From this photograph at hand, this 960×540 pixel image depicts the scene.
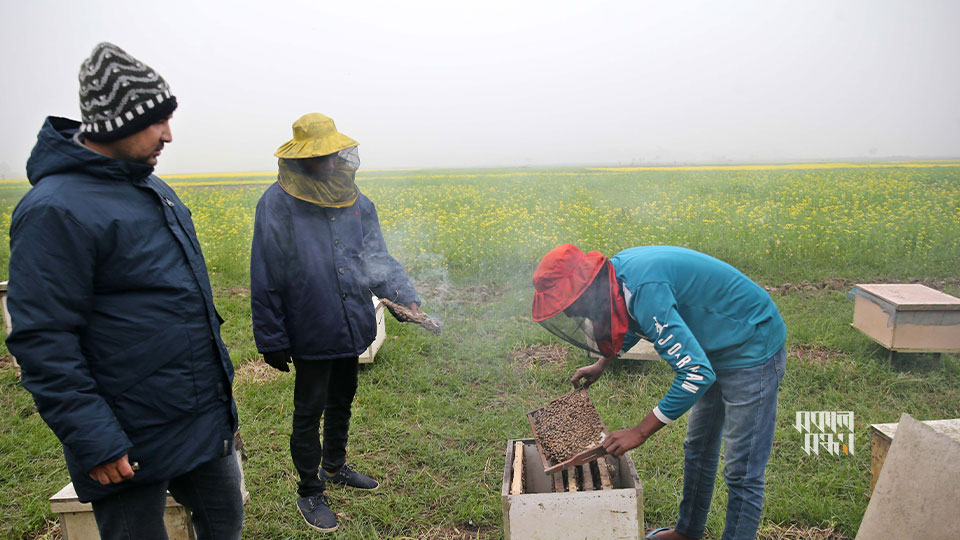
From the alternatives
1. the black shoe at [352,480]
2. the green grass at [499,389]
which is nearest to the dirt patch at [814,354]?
the green grass at [499,389]

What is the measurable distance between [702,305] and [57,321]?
209 centimetres

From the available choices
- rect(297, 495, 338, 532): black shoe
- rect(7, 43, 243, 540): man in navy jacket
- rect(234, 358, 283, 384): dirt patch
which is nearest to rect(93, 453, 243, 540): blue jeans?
rect(7, 43, 243, 540): man in navy jacket

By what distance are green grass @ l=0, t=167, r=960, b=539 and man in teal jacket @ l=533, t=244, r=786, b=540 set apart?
0.84 m

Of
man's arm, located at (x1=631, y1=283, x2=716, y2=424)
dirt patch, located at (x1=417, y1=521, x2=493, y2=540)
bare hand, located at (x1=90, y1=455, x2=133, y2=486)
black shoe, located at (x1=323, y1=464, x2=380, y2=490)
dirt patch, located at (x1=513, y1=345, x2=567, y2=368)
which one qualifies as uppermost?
man's arm, located at (x1=631, y1=283, x2=716, y2=424)

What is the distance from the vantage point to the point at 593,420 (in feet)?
8.90

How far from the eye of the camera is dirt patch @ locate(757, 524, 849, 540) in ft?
9.34

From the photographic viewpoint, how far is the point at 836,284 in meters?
7.10

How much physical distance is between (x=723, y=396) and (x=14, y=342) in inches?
94.4

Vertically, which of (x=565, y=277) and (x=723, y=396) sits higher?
(x=565, y=277)

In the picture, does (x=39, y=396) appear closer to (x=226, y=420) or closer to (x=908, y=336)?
(x=226, y=420)

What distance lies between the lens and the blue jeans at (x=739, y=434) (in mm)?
2232

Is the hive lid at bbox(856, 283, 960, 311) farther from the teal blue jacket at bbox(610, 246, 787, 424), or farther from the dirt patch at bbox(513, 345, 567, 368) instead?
the teal blue jacket at bbox(610, 246, 787, 424)

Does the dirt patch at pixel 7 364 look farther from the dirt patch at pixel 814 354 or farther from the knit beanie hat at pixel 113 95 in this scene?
the dirt patch at pixel 814 354

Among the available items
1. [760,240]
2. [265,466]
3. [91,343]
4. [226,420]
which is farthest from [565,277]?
[760,240]
